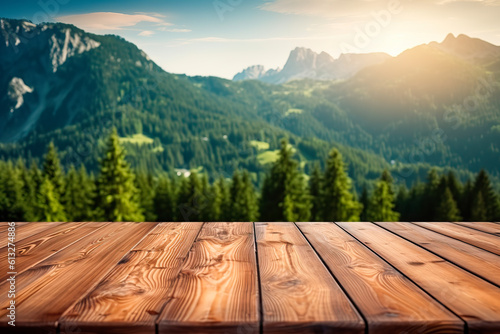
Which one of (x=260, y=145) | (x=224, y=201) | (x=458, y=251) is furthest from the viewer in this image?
(x=260, y=145)

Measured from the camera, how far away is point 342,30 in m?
27.3

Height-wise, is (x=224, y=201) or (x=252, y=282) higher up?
(x=252, y=282)

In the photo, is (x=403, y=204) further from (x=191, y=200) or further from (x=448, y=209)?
(x=191, y=200)

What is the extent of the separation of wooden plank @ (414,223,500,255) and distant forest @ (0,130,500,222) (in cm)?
2403

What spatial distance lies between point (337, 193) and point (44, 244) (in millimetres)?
29136

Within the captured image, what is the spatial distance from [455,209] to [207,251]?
49.4 m

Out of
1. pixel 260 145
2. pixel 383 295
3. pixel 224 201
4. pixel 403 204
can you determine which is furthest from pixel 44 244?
pixel 260 145

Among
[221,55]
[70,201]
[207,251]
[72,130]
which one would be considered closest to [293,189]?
[221,55]

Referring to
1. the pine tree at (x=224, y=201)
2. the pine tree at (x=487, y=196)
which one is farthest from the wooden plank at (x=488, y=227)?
the pine tree at (x=487, y=196)

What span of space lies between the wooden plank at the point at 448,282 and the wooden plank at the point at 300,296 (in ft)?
1.44

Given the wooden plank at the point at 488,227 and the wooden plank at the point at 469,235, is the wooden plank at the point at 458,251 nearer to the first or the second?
the wooden plank at the point at 469,235

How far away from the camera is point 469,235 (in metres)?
2.91

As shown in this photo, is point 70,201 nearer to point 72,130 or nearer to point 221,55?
point 221,55

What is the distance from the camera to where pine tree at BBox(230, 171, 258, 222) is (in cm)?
3656
